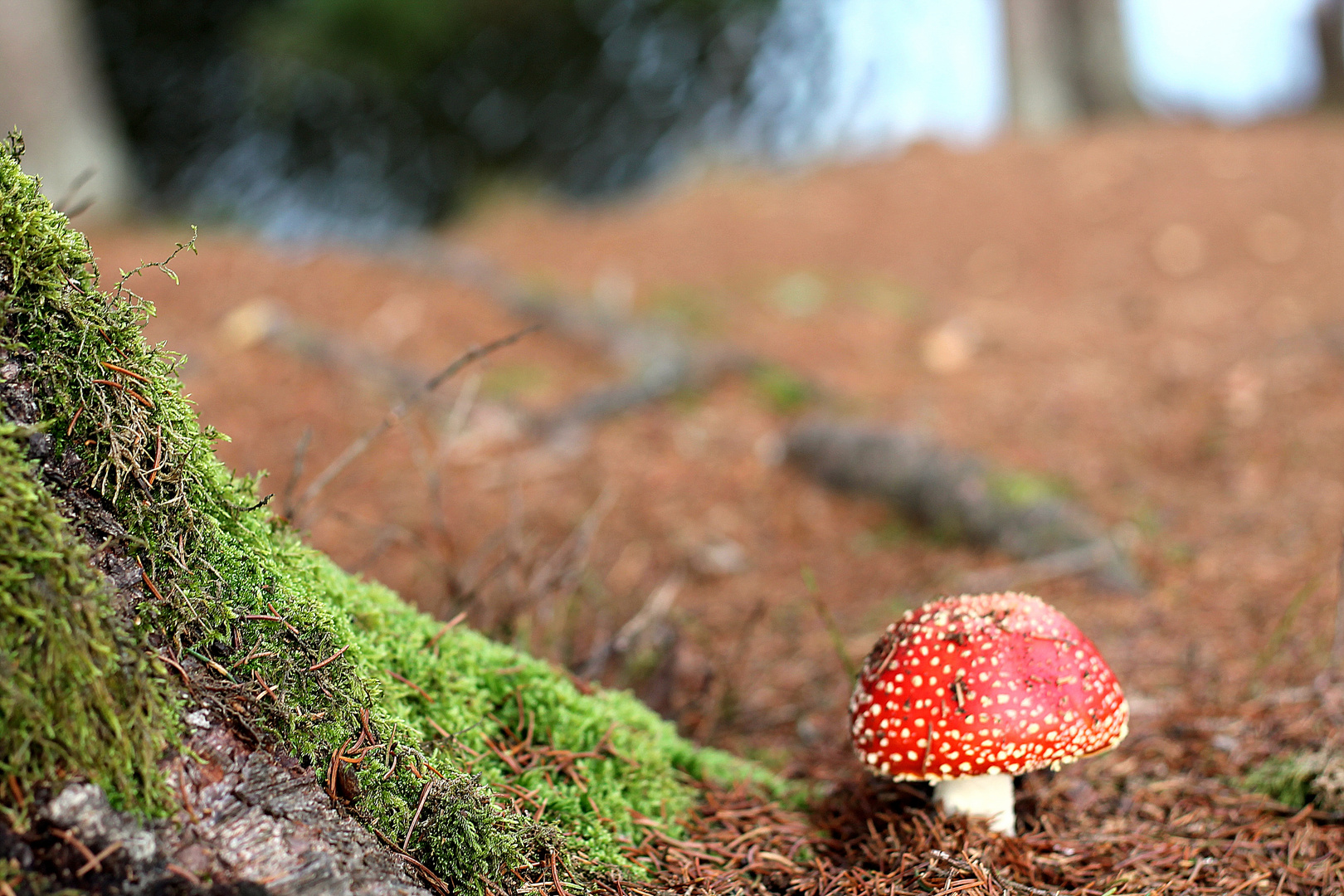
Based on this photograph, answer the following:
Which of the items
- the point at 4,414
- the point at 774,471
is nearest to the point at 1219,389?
the point at 774,471

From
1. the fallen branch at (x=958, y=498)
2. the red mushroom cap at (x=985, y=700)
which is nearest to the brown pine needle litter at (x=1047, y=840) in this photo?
the red mushroom cap at (x=985, y=700)

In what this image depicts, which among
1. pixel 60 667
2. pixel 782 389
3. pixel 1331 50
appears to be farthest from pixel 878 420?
pixel 1331 50

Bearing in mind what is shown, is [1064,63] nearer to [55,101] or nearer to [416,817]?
[55,101]

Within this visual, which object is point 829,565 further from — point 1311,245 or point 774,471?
point 1311,245

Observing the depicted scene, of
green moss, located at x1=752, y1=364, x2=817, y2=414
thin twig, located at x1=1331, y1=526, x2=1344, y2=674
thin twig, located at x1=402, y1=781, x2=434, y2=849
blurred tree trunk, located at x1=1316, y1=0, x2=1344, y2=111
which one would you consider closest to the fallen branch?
green moss, located at x1=752, y1=364, x2=817, y2=414

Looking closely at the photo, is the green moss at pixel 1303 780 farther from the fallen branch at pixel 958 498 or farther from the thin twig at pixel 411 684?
the thin twig at pixel 411 684

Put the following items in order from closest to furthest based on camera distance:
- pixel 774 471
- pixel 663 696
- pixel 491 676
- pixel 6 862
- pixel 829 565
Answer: pixel 6 862
pixel 491 676
pixel 663 696
pixel 829 565
pixel 774 471
